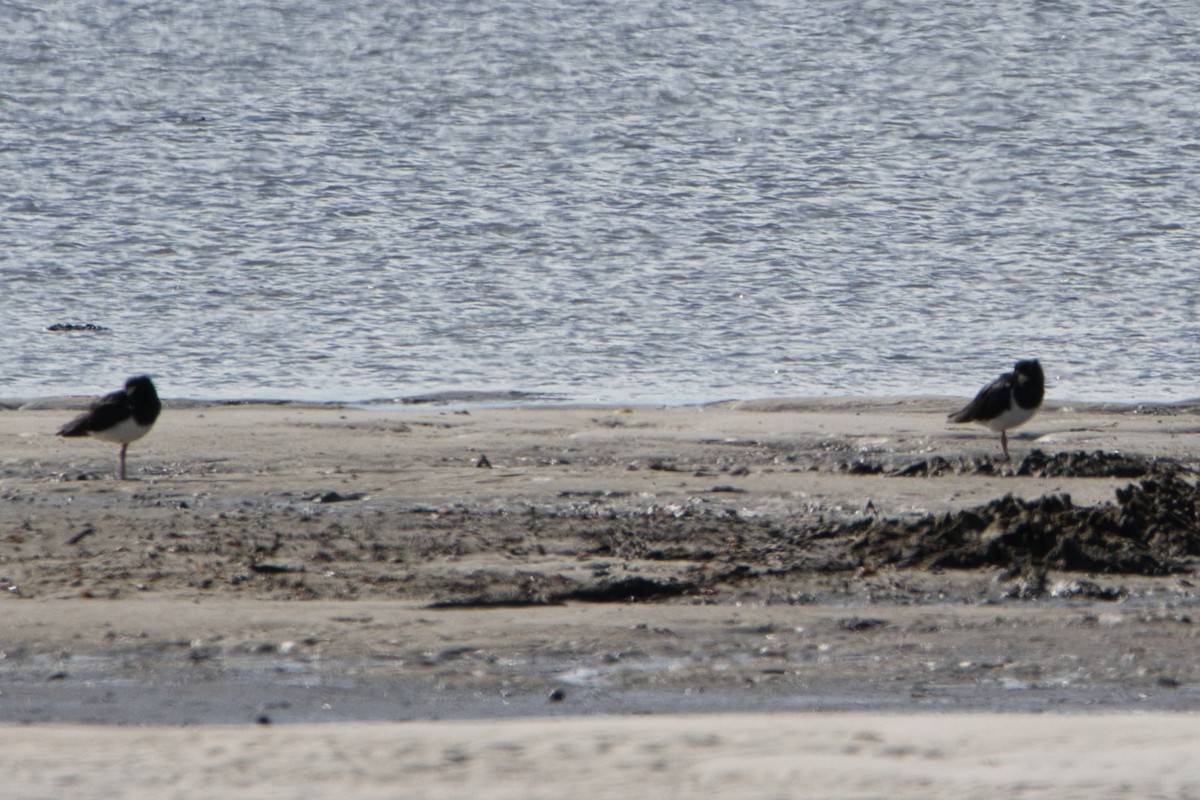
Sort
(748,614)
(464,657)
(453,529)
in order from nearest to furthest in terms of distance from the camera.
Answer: (464,657) < (748,614) < (453,529)

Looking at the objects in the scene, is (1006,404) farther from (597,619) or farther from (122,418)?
(122,418)

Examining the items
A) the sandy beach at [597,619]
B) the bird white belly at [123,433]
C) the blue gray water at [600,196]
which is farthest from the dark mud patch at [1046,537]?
the blue gray water at [600,196]

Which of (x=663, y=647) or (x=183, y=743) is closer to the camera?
(x=183, y=743)

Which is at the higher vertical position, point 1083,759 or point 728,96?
point 728,96

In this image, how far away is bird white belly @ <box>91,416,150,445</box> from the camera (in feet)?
33.7

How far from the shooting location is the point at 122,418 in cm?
1029

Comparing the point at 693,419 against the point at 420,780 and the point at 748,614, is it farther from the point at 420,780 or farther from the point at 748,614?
the point at 420,780

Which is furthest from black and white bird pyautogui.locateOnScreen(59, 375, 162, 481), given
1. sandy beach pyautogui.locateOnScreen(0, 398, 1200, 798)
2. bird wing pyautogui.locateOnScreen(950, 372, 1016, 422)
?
bird wing pyautogui.locateOnScreen(950, 372, 1016, 422)

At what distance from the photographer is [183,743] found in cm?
552

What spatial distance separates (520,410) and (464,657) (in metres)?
6.54

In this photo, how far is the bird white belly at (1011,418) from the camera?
35.6ft

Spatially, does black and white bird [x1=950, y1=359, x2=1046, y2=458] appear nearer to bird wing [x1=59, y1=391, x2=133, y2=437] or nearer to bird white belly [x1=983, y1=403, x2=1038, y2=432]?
bird white belly [x1=983, y1=403, x2=1038, y2=432]

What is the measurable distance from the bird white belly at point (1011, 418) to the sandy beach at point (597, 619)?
0.14 m

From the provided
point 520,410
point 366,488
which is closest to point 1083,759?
point 366,488
